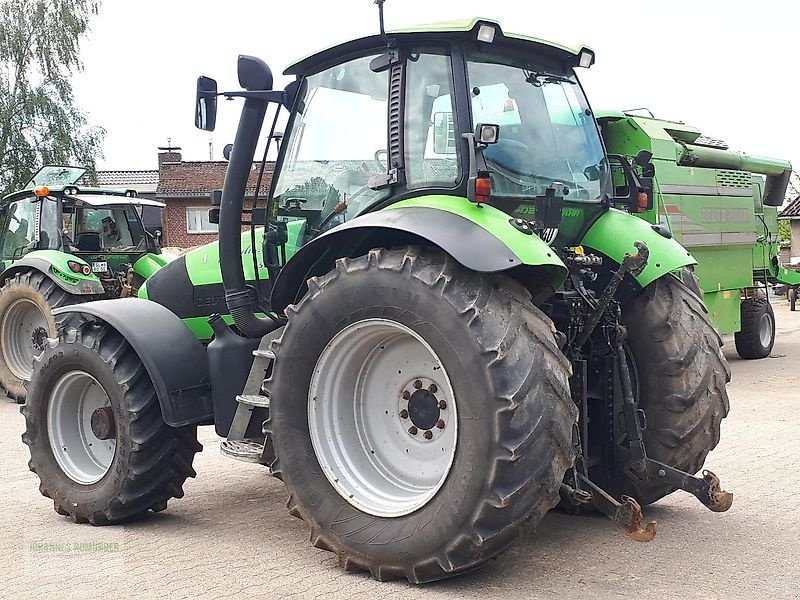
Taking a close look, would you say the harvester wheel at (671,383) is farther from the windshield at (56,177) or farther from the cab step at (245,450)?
the windshield at (56,177)

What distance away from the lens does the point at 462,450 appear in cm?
386

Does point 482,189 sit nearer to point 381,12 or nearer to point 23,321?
point 381,12

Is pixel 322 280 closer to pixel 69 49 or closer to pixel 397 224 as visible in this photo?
pixel 397 224

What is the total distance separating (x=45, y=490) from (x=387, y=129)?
294 centimetres

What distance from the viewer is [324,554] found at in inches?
179

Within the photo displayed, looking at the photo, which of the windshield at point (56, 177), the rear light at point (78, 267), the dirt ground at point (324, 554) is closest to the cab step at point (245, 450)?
the dirt ground at point (324, 554)

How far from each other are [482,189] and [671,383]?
159 cm

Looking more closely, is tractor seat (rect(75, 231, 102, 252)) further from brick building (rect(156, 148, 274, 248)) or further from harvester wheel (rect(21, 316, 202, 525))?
brick building (rect(156, 148, 274, 248))

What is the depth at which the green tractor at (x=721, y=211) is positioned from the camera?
11.4 meters

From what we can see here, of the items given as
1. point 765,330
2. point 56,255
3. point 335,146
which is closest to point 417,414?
point 335,146

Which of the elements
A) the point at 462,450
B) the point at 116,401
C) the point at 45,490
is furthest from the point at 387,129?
the point at 45,490

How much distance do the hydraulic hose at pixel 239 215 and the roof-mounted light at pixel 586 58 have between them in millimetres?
1762

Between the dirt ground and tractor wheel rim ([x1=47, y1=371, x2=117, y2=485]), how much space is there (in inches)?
13.3

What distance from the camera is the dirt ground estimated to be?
13.2 feet
